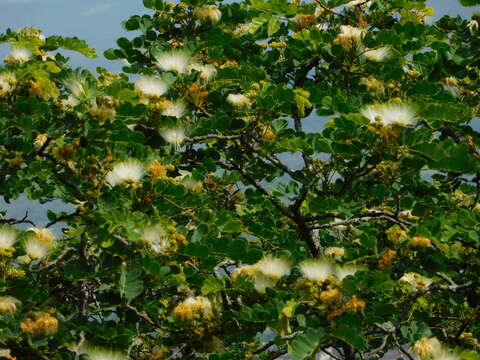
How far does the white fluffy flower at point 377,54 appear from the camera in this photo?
163 inches

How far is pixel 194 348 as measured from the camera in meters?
3.53

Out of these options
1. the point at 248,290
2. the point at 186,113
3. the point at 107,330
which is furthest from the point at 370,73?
the point at 107,330

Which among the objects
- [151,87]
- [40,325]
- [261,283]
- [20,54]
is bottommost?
[40,325]

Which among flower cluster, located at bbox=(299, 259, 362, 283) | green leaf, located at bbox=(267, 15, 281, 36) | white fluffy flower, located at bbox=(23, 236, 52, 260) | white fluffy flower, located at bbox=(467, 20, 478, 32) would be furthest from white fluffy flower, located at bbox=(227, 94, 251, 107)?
white fluffy flower, located at bbox=(467, 20, 478, 32)

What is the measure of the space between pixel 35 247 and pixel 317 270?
5.69 ft

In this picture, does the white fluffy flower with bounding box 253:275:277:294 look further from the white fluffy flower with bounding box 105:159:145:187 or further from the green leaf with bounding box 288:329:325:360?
the white fluffy flower with bounding box 105:159:145:187

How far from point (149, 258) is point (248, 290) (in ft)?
1.91

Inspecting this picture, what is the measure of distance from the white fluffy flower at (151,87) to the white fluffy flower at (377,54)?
1.44m

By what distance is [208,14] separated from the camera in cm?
499

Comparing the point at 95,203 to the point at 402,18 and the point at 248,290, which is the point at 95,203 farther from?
the point at 402,18

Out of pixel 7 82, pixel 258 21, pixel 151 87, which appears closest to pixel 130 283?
pixel 151 87

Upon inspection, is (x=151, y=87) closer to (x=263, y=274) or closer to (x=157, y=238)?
(x=157, y=238)

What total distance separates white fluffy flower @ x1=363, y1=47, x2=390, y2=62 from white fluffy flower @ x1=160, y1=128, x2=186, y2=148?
4.61 ft

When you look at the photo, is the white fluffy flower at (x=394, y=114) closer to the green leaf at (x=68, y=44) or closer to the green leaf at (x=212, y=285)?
→ the green leaf at (x=212, y=285)
